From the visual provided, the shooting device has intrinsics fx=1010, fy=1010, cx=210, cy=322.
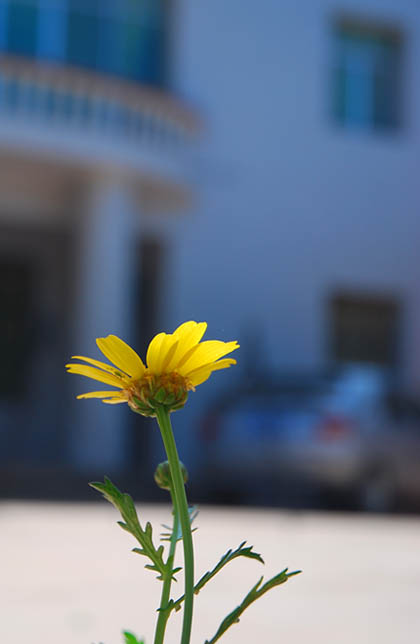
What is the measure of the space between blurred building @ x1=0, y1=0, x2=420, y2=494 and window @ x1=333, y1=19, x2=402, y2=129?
25mm

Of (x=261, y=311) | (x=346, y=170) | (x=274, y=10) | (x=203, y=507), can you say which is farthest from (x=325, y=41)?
(x=203, y=507)

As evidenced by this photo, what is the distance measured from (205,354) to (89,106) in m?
10.2

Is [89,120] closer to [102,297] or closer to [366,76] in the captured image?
[102,297]

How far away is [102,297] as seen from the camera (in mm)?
11477

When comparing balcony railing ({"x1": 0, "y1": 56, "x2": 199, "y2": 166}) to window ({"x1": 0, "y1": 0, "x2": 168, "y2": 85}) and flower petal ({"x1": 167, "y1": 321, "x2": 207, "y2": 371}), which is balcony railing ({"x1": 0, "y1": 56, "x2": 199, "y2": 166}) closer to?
window ({"x1": 0, "y1": 0, "x2": 168, "y2": 85})

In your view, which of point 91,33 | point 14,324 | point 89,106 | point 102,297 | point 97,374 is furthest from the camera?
point 14,324

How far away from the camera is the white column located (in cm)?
1145

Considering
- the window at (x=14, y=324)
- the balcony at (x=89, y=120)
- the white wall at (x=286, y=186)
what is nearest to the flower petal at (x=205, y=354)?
the balcony at (x=89, y=120)

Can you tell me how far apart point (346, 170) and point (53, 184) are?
4259 mm

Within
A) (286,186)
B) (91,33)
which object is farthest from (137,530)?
(286,186)

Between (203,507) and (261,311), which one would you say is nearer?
(203,507)

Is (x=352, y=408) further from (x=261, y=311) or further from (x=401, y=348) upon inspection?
(x=401, y=348)

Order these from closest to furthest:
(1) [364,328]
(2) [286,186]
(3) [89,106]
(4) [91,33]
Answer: (3) [89,106] → (4) [91,33] → (2) [286,186] → (1) [364,328]

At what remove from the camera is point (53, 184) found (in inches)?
479
